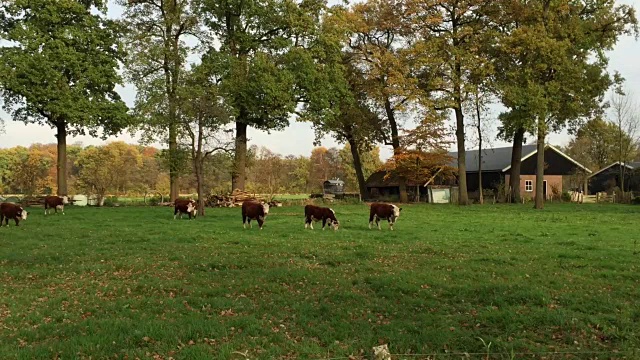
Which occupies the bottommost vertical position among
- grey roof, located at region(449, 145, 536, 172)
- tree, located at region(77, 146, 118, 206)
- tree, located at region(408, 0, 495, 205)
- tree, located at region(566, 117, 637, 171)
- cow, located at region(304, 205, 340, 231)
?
cow, located at region(304, 205, 340, 231)

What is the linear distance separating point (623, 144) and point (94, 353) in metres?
56.6

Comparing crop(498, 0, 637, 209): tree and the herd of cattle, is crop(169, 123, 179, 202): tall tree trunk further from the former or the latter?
crop(498, 0, 637, 209): tree

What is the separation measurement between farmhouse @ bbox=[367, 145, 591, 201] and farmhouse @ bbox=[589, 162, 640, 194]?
434 cm

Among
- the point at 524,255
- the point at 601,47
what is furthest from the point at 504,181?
the point at 524,255

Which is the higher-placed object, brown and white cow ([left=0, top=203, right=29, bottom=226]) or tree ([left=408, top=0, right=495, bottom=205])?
tree ([left=408, top=0, right=495, bottom=205])

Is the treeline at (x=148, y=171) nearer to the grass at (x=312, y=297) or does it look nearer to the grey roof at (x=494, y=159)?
the grey roof at (x=494, y=159)

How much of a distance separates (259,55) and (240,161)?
322 inches

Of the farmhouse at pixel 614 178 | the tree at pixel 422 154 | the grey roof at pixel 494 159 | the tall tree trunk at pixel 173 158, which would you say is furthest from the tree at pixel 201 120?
the farmhouse at pixel 614 178

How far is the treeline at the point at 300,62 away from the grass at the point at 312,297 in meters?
17.1

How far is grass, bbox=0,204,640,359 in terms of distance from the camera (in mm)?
7109

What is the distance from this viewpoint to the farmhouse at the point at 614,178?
179 feet

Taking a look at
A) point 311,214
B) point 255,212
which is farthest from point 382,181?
point 255,212

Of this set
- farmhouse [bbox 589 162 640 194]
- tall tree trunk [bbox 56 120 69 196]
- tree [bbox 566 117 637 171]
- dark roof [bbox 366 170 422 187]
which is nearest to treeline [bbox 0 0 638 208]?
tall tree trunk [bbox 56 120 69 196]

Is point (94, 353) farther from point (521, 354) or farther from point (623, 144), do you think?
point (623, 144)
